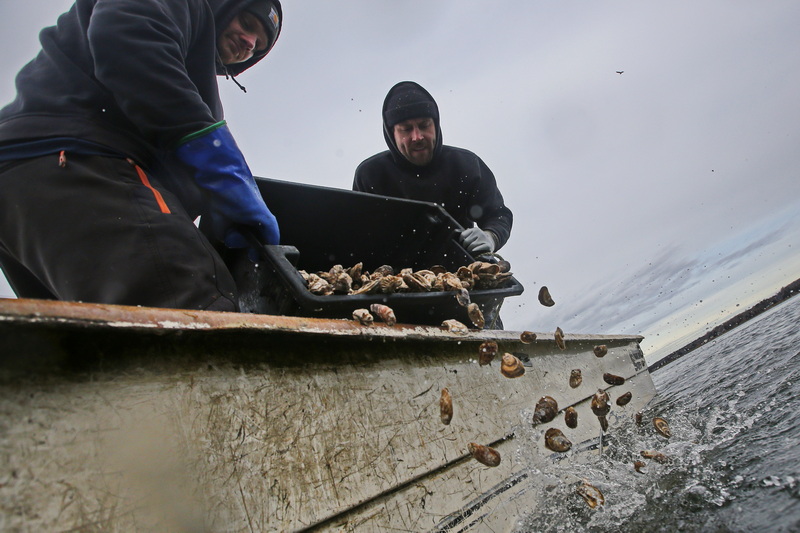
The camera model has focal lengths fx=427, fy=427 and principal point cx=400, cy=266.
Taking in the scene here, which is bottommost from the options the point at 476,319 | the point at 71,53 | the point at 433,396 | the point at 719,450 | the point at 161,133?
the point at 719,450

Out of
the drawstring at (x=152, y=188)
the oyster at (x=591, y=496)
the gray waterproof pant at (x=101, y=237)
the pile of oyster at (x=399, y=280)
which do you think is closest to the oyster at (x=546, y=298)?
the pile of oyster at (x=399, y=280)

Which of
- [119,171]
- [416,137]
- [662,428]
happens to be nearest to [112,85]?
[119,171]

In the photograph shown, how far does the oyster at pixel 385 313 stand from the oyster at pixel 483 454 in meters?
0.49

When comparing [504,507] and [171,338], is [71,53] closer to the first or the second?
[171,338]

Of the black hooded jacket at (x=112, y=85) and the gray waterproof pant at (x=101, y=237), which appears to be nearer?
the gray waterproof pant at (x=101, y=237)

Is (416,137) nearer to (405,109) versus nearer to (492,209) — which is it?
(405,109)

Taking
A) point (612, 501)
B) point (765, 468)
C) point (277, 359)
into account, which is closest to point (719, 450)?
point (765, 468)

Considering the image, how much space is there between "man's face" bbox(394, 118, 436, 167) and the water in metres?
2.69

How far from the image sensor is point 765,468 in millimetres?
1352

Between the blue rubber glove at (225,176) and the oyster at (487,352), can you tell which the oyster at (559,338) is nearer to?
the oyster at (487,352)

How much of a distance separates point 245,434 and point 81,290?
81 cm

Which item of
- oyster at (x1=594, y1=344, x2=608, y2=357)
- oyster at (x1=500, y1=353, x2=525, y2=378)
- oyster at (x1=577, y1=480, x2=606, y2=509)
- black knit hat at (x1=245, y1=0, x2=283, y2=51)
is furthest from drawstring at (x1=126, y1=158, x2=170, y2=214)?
oyster at (x1=594, y1=344, x2=608, y2=357)

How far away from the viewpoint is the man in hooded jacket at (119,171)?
1313 mm

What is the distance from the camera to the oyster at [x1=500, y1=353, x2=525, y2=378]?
5.82 feet
